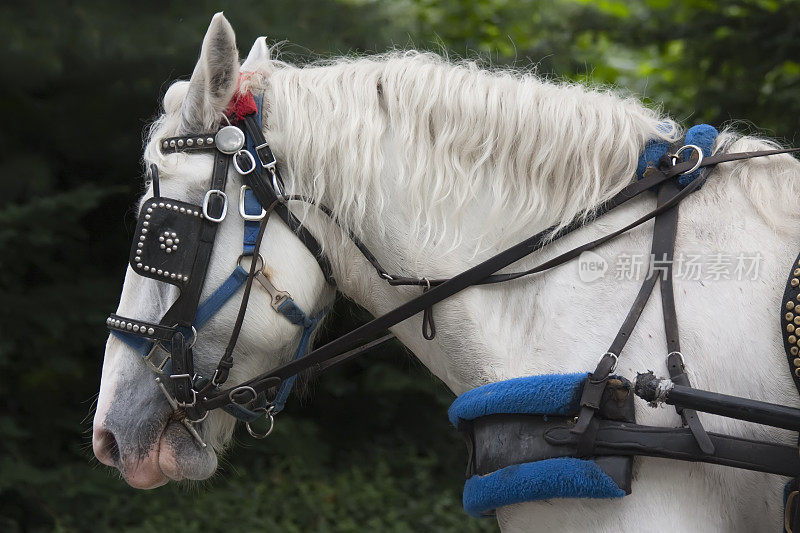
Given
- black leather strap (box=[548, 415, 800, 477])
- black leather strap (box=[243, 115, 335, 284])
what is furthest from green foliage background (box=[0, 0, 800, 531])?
black leather strap (box=[548, 415, 800, 477])

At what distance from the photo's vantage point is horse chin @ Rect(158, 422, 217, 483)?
1.94 metres

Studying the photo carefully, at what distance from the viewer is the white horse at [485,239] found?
62.2 inches

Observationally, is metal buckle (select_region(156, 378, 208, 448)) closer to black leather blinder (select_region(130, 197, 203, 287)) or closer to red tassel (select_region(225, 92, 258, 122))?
black leather blinder (select_region(130, 197, 203, 287))

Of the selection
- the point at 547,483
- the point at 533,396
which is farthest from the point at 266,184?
the point at 547,483

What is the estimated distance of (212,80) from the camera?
5.96 feet

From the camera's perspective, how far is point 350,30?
14.2ft

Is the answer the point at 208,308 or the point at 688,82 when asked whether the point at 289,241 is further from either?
the point at 688,82

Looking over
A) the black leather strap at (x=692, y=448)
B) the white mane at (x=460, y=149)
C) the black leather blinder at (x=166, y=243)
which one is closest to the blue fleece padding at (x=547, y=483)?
the black leather strap at (x=692, y=448)

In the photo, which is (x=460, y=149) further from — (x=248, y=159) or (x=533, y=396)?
(x=533, y=396)

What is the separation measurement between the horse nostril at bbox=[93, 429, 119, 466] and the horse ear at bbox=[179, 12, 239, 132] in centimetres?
82

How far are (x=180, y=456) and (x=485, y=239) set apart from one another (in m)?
0.98

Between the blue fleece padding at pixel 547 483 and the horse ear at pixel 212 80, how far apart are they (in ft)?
3.59

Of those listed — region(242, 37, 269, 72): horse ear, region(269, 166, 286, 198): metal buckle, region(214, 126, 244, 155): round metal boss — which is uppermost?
region(242, 37, 269, 72): horse ear

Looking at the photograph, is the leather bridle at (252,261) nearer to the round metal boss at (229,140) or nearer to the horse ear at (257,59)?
the round metal boss at (229,140)
